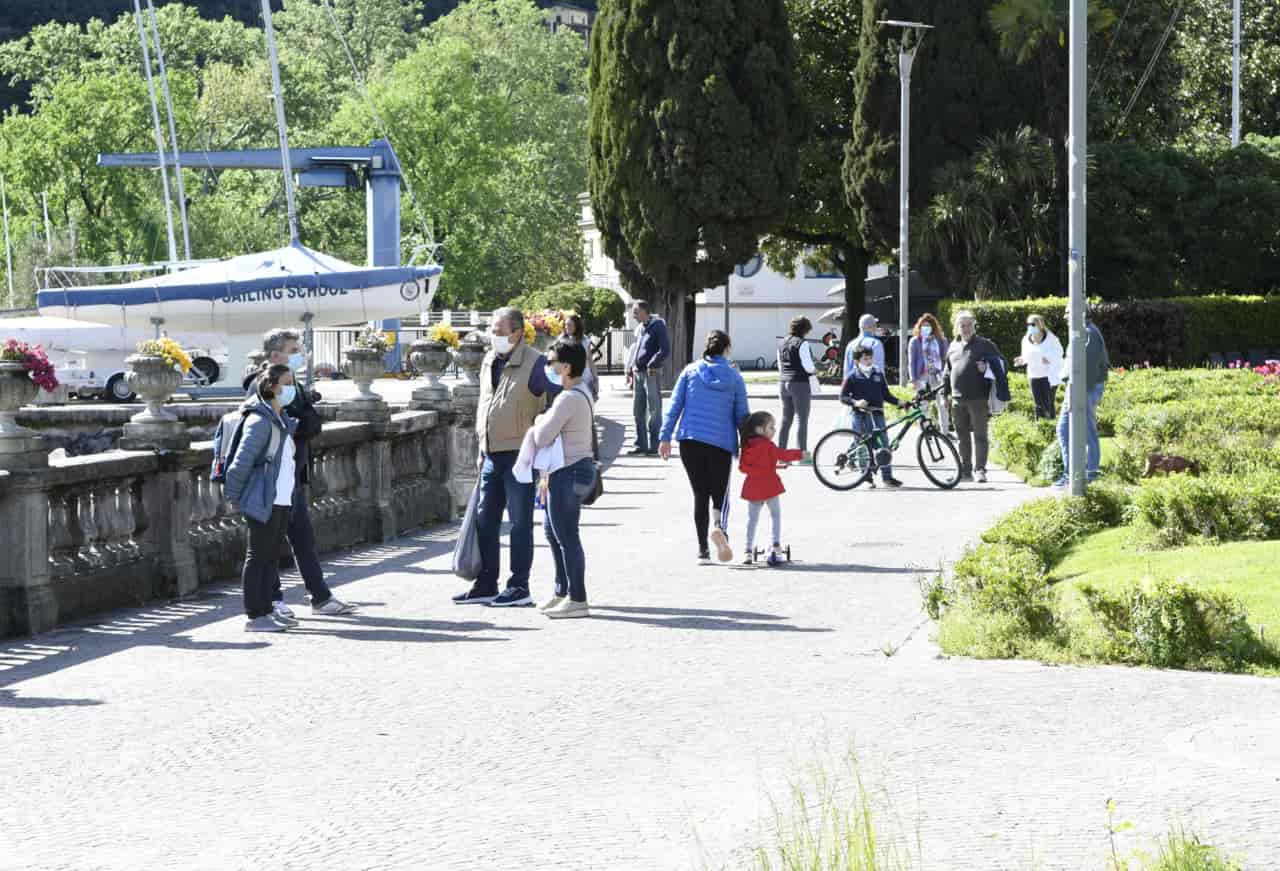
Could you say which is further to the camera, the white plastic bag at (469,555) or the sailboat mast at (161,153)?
the sailboat mast at (161,153)

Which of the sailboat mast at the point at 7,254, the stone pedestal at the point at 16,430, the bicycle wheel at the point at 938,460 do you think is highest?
the sailboat mast at the point at 7,254

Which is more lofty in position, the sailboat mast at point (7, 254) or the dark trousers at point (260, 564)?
the sailboat mast at point (7, 254)

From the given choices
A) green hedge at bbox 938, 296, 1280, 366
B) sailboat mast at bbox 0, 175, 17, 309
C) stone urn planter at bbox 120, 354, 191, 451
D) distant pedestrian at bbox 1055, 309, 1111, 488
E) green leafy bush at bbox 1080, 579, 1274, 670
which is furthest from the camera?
sailboat mast at bbox 0, 175, 17, 309

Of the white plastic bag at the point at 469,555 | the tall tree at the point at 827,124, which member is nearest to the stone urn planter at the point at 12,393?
the white plastic bag at the point at 469,555

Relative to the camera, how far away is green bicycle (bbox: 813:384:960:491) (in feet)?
66.0

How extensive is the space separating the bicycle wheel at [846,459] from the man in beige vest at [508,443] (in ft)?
27.0

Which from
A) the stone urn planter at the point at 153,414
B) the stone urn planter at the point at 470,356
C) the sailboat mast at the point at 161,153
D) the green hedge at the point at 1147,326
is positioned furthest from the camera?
the sailboat mast at the point at 161,153

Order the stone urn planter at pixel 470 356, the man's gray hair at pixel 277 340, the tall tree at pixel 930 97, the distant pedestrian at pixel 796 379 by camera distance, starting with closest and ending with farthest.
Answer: the man's gray hair at pixel 277 340 < the stone urn planter at pixel 470 356 < the distant pedestrian at pixel 796 379 < the tall tree at pixel 930 97

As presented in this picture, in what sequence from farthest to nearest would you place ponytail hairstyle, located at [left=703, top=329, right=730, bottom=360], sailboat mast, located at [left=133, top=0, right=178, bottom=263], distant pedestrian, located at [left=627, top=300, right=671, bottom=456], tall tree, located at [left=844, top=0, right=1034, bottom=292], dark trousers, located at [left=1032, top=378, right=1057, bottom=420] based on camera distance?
sailboat mast, located at [left=133, top=0, right=178, bottom=263] < tall tree, located at [left=844, top=0, right=1034, bottom=292] < distant pedestrian, located at [left=627, top=300, right=671, bottom=456] < dark trousers, located at [left=1032, top=378, right=1057, bottom=420] < ponytail hairstyle, located at [left=703, top=329, right=730, bottom=360]

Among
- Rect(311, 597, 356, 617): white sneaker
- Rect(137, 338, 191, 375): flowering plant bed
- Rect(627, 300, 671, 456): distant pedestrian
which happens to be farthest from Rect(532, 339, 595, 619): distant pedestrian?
Rect(627, 300, 671, 456): distant pedestrian

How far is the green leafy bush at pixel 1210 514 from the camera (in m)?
13.8

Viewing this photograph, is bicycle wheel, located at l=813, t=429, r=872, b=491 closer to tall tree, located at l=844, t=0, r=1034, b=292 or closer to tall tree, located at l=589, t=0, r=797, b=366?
tall tree, located at l=589, t=0, r=797, b=366

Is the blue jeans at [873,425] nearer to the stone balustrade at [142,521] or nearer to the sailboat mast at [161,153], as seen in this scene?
the stone balustrade at [142,521]

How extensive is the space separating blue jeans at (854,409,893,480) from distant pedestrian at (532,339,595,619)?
345 inches
